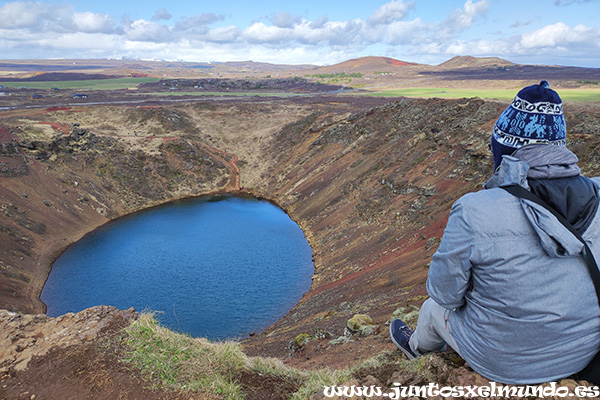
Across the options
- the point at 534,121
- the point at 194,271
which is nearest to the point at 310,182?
the point at 194,271

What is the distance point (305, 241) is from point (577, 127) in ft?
70.7

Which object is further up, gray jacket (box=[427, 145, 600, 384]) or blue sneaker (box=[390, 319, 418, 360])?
gray jacket (box=[427, 145, 600, 384])

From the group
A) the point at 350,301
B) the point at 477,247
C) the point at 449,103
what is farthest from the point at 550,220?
the point at 449,103

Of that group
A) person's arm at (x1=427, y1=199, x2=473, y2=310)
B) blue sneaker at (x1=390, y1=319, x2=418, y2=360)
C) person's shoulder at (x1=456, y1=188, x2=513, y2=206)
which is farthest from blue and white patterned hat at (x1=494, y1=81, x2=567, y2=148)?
blue sneaker at (x1=390, y1=319, x2=418, y2=360)

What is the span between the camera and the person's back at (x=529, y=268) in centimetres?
241

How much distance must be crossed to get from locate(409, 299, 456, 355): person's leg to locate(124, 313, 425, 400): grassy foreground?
0.29 meters

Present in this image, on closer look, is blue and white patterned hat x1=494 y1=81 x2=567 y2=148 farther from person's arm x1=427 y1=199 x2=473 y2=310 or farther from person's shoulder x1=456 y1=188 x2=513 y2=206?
person's arm x1=427 y1=199 x2=473 y2=310

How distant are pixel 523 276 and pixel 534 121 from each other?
4.03 feet

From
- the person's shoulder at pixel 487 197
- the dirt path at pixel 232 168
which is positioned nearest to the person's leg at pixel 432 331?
the person's shoulder at pixel 487 197

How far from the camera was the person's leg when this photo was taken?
3.40 m

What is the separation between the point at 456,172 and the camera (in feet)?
85.9

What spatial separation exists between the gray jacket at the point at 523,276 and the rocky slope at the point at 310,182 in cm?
514

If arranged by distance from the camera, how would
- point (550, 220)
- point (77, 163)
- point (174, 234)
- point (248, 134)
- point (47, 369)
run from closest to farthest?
1. point (550, 220)
2. point (47, 369)
3. point (174, 234)
4. point (77, 163)
5. point (248, 134)

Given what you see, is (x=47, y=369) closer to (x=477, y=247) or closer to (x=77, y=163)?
(x=477, y=247)
